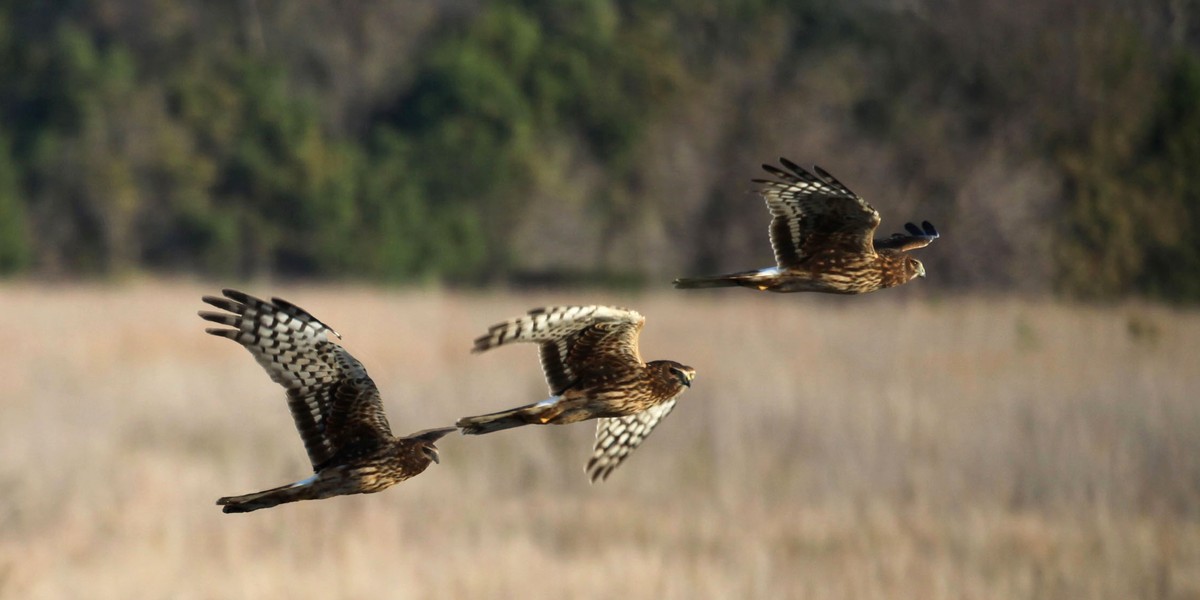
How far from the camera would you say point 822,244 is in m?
1.88

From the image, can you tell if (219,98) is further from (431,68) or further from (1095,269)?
(1095,269)

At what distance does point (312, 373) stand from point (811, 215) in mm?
667

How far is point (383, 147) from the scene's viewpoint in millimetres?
45188

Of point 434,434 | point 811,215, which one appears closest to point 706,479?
point 811,215

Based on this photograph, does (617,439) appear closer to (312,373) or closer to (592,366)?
(592,366)

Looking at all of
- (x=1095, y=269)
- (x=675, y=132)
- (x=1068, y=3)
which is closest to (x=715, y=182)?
(x=675, y=132)

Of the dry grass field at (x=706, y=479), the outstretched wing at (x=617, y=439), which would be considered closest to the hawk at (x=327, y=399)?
the outstretched wing at (x=617, y=439)

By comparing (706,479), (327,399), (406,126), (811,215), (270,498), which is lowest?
(706,479)

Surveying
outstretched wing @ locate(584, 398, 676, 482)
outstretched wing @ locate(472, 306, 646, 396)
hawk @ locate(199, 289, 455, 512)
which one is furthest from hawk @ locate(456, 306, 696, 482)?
outstretched wing @ locate(584, 398, 676, 482)

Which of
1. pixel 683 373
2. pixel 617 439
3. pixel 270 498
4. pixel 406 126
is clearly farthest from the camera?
pixel 406 126

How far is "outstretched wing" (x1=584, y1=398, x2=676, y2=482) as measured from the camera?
226 cm

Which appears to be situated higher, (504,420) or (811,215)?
(811,215)

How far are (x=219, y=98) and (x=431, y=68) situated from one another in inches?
259

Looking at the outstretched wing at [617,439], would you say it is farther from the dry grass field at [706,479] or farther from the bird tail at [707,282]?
the dry grass field at [706,479]
